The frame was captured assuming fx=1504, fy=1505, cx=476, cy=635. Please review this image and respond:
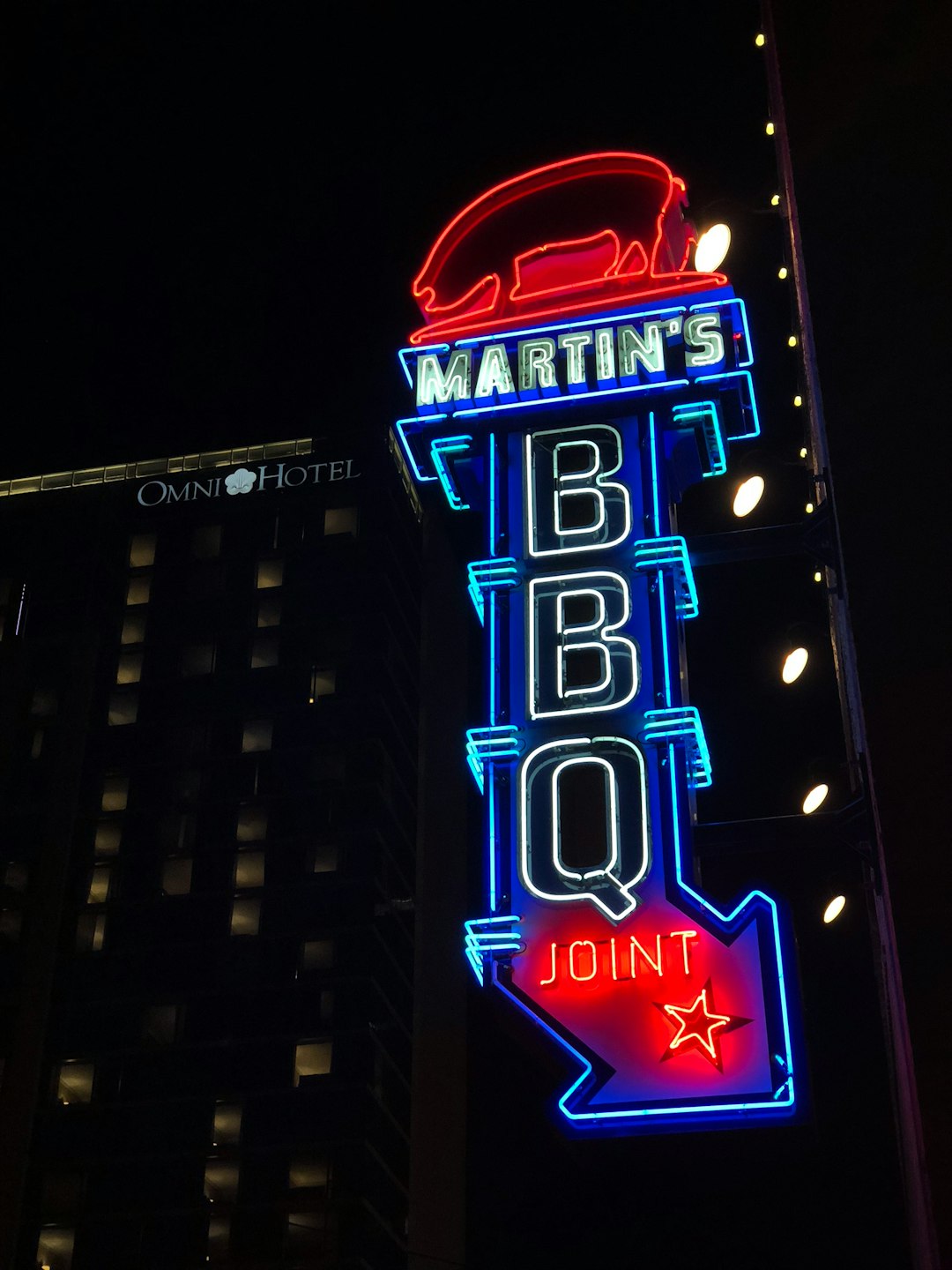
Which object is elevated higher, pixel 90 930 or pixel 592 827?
pixel 90 930

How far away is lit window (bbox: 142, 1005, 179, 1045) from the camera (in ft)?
175

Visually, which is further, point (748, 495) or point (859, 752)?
point (859, 752)

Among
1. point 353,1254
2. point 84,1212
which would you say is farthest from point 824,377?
point 84,1212

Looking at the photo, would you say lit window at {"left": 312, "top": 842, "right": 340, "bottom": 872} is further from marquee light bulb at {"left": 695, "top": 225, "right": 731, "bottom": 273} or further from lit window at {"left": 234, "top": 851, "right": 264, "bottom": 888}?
marquee light bulb at {"left": 695, "top": 225, "right": 731, "bottom": 273}

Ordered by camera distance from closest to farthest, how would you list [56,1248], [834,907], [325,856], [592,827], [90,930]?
[592,827] < [834,907] < [56,1248] < [90,930] < [325,856]

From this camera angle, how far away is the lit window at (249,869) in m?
56.2

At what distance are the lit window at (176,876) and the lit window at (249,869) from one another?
1866mm

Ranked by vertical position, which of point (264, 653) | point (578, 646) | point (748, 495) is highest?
point (264, 653)

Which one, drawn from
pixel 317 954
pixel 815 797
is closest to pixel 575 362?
pixel 815 797

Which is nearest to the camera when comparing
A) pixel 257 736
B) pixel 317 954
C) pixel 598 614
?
pixel 598 614

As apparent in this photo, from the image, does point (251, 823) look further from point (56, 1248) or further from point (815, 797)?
point (815, 797)

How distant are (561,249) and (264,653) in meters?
46.7

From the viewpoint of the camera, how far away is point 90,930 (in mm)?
56156

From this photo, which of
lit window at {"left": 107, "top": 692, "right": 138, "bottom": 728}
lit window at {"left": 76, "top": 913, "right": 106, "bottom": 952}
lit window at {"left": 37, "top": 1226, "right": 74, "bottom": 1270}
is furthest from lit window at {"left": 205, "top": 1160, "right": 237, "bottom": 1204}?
lit window at {"left": 107, "top": 692, "right": 138, "bottom": 728}
